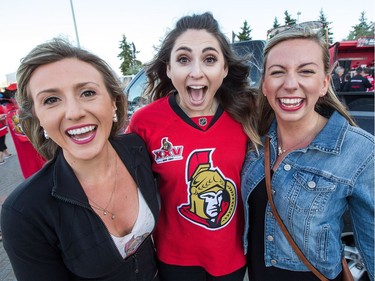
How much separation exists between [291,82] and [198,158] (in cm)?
74

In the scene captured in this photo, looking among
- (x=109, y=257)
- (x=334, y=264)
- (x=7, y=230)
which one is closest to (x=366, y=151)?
Answer: (x=334, y=264)

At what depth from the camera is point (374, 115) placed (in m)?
2.33

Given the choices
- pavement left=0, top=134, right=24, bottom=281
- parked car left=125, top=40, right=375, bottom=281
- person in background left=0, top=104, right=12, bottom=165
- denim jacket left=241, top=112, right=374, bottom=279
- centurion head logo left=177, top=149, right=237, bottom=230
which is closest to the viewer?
denim jacket left=241, top=112, right=374, bottom=279

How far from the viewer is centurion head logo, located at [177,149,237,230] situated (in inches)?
70.0

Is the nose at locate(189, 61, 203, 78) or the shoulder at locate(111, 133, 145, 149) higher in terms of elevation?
the nose at locate(189, 61, 203, 78)

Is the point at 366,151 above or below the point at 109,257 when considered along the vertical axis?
above

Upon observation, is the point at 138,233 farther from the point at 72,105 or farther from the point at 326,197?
the point at 326,197

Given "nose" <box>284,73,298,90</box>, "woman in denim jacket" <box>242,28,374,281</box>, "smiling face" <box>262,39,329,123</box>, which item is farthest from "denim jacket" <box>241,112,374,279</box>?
"nose" <box>284,73,298,90</box>

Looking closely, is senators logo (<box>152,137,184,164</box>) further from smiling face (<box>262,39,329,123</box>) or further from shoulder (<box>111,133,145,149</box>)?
smiling face (<box>262,39,329,123</box>)

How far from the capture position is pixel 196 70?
183 centimetres

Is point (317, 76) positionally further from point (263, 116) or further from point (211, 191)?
point (211, 191)

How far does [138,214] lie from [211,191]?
50 cm

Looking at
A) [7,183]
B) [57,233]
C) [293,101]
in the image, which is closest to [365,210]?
[293,101]

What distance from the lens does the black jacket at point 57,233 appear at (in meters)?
1.26
